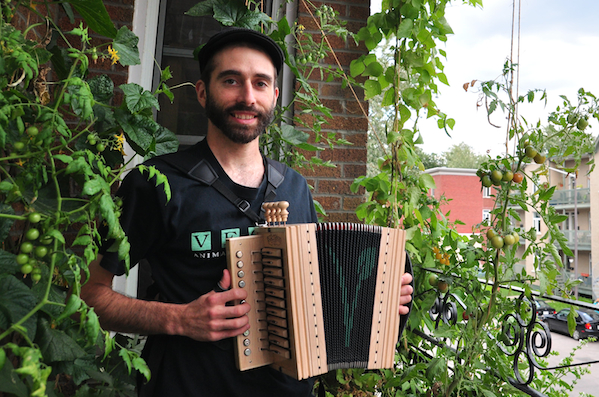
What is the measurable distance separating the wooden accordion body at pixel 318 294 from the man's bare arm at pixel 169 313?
0.15ft

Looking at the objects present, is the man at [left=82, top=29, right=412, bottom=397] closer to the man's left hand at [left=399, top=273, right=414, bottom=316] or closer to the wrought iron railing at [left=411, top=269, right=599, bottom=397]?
the man's left hand at [left=399, top=273, right=414, bottom=316]

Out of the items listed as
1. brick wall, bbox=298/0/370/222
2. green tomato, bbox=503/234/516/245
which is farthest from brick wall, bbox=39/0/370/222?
green tomato, bbox=503/234/516/245

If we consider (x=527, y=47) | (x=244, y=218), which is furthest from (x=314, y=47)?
(x=244, y=218)

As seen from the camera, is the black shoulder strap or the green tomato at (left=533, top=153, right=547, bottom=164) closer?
the black shoulder strap

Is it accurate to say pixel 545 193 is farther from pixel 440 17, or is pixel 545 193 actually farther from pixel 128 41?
pixel 128 41

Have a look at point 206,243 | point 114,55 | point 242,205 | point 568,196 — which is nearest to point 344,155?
point 242,205

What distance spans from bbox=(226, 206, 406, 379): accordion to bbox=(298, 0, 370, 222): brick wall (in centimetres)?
104

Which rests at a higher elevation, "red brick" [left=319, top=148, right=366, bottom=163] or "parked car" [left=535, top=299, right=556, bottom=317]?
"red brick" [left=319, top=148, right=366, bottom=163]

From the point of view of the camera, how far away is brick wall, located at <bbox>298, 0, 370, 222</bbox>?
91.8 inches

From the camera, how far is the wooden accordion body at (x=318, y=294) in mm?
1130

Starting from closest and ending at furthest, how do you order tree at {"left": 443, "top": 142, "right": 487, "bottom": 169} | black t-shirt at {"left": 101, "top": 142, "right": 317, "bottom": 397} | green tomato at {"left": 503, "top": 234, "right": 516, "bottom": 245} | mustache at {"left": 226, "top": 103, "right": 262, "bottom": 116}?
black t-shirt at {"left": 101, "top": 142, "right": 317, "bottom": 397}, mustache at {"left": 226, "top": 103, "right": 262, "bottom": 116}, green tomato at {"left": 503, "top": 234, "right": 516, "bottom": 245}, tree at {"left": 443, "top": 142, "right": 487, "bottom": 169}

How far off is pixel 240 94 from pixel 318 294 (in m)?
0.68

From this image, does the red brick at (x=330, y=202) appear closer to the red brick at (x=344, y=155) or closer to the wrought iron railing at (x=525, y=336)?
the red brick at (x=344, y=155)

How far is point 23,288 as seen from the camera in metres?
0.78
